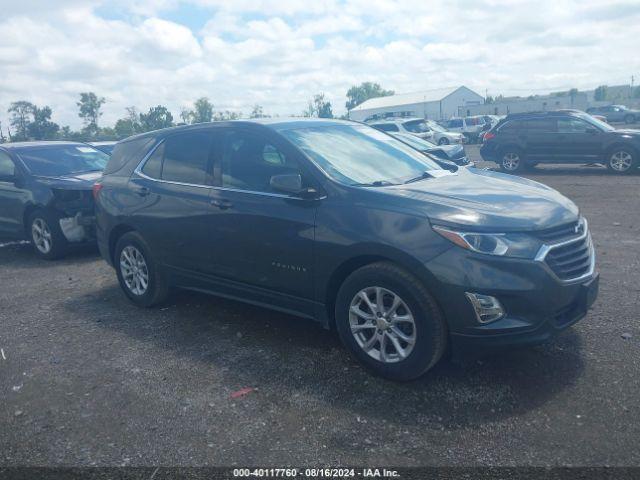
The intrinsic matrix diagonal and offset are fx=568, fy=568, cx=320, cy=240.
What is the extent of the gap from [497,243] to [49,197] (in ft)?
22.7

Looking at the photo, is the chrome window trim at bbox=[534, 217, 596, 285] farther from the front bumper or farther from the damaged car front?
the damaged car front

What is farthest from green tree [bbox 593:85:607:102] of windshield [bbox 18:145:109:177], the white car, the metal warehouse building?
windshield [bbox 18:145:109:177]

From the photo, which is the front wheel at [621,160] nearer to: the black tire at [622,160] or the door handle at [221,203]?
the black tire at [622,160]

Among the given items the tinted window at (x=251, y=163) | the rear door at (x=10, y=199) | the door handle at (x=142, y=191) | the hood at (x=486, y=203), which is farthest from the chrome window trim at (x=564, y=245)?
the rear door at (x=10, y=199)

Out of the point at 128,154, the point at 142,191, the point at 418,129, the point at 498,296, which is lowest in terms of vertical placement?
the point at 498,296

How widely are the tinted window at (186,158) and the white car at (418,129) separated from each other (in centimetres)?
1962

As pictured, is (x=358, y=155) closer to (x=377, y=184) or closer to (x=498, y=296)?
(x=377, y=184)

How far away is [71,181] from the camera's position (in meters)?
8.47

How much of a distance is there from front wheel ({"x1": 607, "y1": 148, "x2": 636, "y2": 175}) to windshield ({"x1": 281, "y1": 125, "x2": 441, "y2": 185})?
475 inches

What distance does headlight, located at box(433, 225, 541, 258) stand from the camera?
361 centimetres

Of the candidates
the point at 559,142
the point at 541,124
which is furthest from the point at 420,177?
the point at 541,124

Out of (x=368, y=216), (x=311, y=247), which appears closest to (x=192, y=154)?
(x=311, y=247)

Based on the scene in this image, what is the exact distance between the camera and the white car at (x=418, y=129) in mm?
25672

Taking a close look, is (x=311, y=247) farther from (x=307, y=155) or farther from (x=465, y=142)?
(x=465, y=142)
